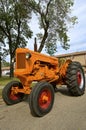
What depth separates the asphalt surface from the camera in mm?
6016

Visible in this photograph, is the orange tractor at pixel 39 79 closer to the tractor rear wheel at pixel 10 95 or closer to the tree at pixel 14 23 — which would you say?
the tractor rear wheel at pixel 10 95

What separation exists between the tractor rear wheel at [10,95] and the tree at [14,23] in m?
21.6

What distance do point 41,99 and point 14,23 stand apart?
88.4ft

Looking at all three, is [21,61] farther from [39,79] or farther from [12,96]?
[12,96]

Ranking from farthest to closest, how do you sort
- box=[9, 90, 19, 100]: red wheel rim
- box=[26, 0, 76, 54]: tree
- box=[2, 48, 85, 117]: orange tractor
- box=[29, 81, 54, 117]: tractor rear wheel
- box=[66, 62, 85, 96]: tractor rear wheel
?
box=[26, 0, 76, 54]: tree < box=[66, 62, 85, 96]: tractor rear wheel < box=[9, 90, 19, 100]: red wheel rim < box=[2, 48, 85, 117]: orange tractor < box=[29, 81, 54, 117]: tractor rear wheel

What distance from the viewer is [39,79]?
838 centimetres

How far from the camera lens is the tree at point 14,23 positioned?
31.5 m

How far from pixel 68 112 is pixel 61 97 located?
2.22 m

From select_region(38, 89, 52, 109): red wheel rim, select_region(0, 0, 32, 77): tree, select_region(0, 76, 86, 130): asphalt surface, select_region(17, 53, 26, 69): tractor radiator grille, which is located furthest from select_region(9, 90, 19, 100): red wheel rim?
select_region(0, 0, 32, 77): tree

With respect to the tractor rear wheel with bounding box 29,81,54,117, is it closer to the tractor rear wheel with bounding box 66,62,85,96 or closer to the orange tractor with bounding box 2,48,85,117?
the orange tractor with bounding box 2,48,85,117

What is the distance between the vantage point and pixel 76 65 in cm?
960

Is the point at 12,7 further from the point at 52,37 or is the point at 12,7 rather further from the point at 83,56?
the point at 83,56

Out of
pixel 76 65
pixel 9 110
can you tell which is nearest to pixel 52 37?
pixel 76 65

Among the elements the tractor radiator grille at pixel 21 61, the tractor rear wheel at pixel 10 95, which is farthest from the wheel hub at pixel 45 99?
the tractor rear wheel at pixel 10 95
